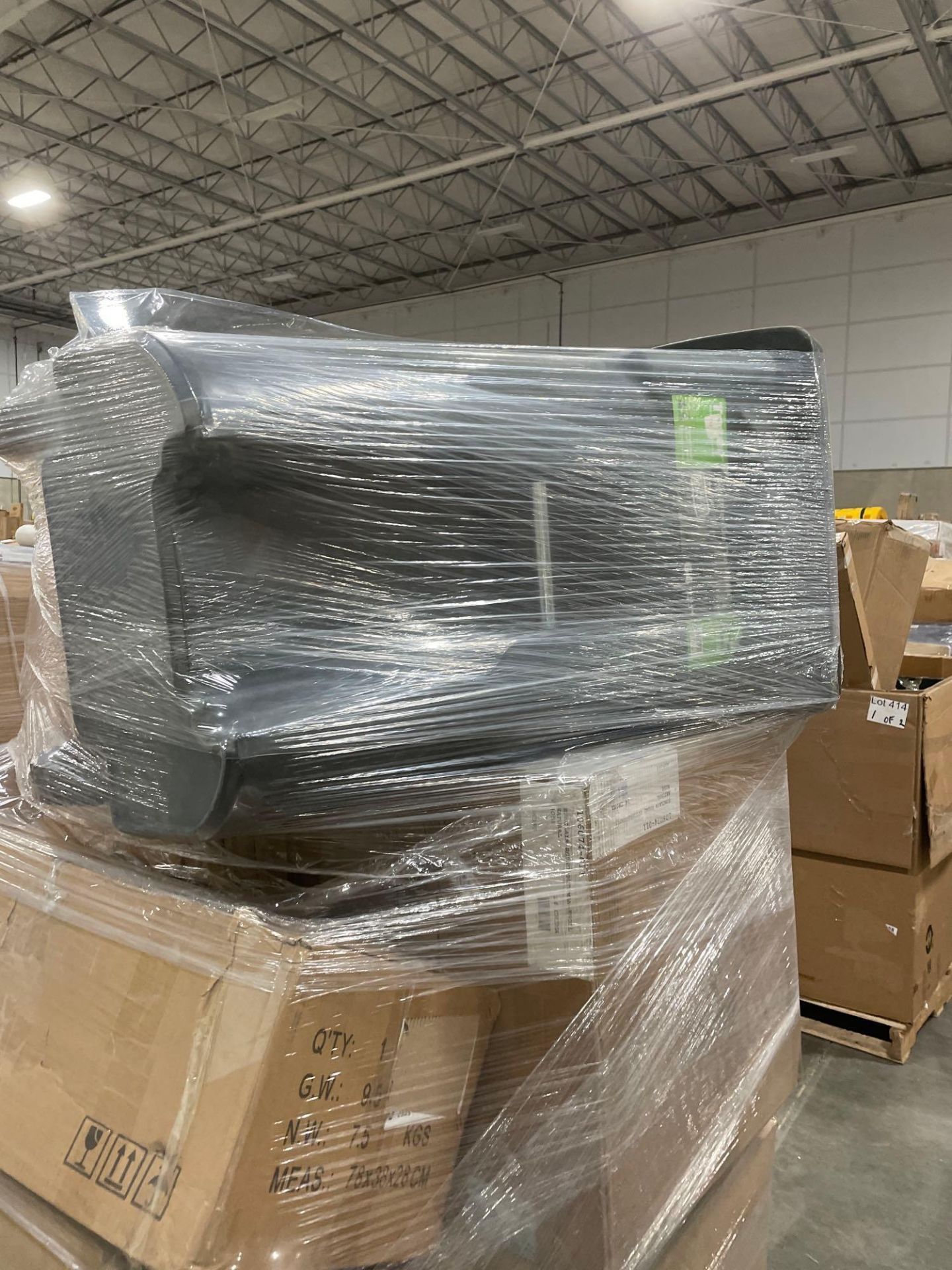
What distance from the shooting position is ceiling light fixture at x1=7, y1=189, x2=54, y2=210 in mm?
6535

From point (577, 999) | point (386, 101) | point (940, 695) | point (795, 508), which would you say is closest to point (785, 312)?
point (386, 101)

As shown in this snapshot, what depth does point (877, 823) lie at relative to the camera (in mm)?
1972

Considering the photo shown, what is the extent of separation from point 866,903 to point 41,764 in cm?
185

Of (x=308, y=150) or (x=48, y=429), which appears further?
(x=308, y=150)

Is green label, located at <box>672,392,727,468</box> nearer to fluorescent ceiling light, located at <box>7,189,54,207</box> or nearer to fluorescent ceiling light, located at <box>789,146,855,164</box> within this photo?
fluorescent ceiling light, located at <box>789,146,855,164</box>

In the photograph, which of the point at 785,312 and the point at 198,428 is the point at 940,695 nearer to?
the point at 198,428

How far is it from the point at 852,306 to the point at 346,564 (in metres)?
6.86

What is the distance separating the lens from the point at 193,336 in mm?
671

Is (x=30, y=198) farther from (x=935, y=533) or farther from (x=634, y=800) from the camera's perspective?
(x=634, y=800)

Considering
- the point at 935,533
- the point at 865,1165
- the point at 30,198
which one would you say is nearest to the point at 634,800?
the point at 865,1165

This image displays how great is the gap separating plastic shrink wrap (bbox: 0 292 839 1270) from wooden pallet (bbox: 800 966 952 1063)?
1.30 meters

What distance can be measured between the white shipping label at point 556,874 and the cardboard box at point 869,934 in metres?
1.49

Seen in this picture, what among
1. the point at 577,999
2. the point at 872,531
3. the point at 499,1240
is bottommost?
the point at 499,1240

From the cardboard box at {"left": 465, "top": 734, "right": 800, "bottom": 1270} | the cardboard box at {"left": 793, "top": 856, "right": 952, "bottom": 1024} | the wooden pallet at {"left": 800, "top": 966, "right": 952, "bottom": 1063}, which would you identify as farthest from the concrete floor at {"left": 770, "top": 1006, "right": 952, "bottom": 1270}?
the cardboard box at {"left": 465, "top": 734, "right": 800, "bottom": 1270}
